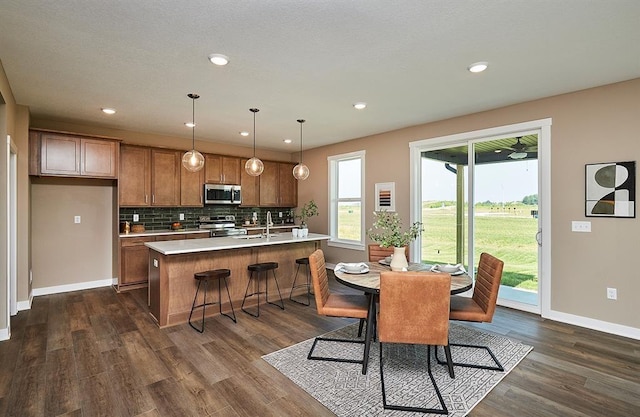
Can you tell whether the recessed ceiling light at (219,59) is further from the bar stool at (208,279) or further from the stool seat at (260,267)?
the stool seat at (260,267)

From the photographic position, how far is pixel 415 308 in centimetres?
231

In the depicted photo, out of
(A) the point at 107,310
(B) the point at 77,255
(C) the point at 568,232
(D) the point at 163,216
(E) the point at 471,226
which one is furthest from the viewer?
(D) the point at 163,216

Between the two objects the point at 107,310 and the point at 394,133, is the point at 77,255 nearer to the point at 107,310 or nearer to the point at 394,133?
the point at 107,310

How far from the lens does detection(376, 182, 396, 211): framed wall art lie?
18.3 ft

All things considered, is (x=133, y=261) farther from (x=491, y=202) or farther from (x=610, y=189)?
(x=610, y=189)

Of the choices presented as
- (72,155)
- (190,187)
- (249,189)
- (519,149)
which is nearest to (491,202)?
(519,149)

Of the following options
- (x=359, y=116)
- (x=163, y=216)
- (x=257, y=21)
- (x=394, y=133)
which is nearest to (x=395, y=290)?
(x=257, y=21)

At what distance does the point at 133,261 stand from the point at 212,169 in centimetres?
219

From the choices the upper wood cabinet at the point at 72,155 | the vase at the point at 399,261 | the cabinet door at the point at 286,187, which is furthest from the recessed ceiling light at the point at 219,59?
the cabinet door at the point at 286,187

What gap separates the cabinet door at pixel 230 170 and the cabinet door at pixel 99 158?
1.93 m

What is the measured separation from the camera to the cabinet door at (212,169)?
6262 millimetres

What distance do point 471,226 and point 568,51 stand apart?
2.51 meters

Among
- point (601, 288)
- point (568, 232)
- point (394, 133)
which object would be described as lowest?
point (601, 288)

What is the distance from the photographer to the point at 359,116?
15.5 feet
